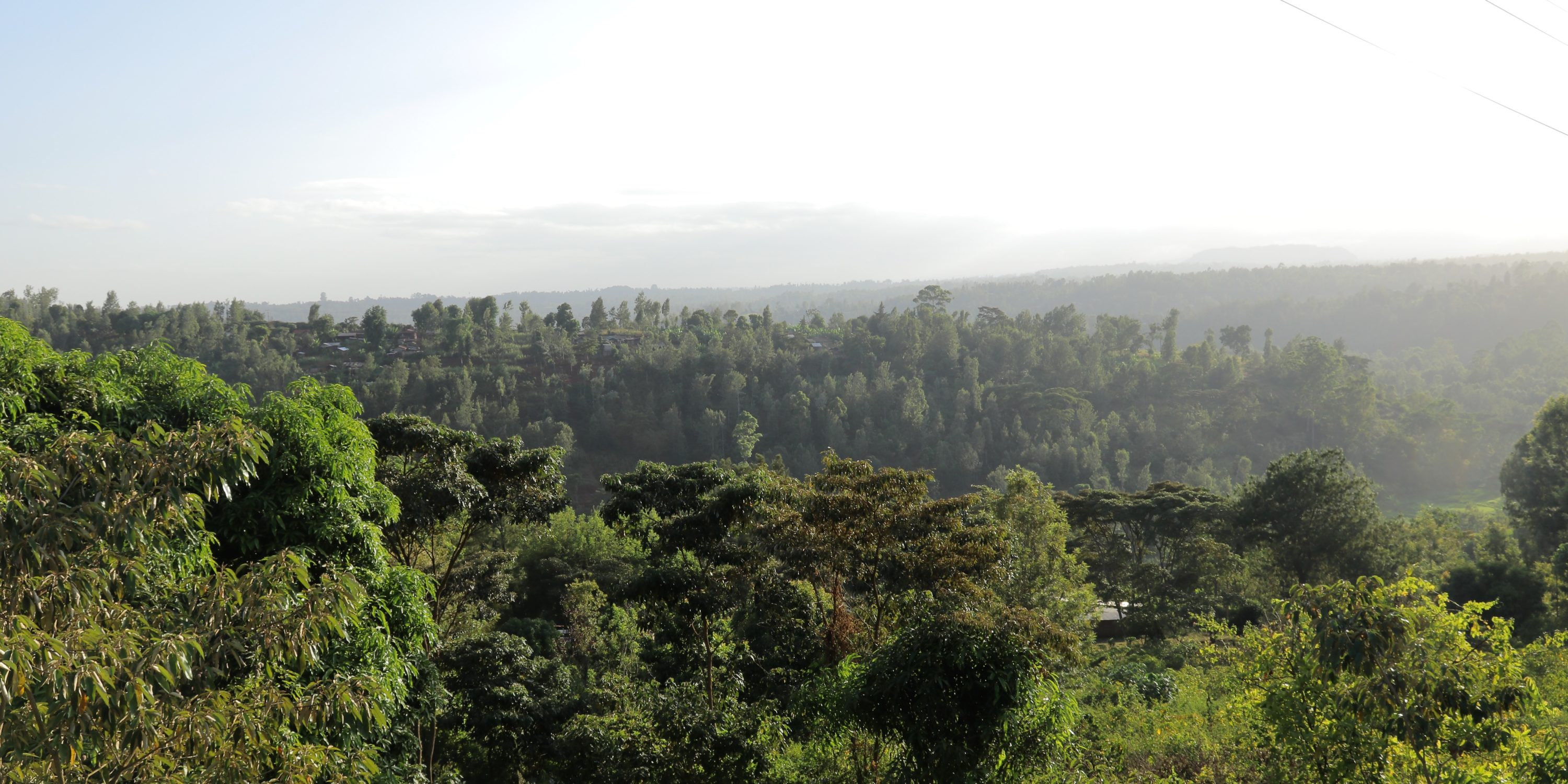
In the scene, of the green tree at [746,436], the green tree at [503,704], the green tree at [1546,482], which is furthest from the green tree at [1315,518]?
the green tree at [746,436]

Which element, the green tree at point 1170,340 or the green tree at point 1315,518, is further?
the green tree at point 1170,340

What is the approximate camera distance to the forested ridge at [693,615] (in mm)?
3414

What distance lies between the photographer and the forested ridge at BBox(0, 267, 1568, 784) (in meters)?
3.41

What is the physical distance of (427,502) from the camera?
33.6 feet

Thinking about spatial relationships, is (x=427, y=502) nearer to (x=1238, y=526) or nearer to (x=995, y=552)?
(x=995, y=552)

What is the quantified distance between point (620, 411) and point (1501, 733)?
202 ft

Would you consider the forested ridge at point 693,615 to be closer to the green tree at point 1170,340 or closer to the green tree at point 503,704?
the green tree at point 503,704

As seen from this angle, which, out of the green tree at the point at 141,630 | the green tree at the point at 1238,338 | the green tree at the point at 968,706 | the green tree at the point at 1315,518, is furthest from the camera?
the green tree at the point at 1238,338

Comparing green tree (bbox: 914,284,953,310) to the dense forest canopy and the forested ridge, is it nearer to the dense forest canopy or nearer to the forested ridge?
the dense forest canopy

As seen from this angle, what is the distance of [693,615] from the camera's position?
1073 cm

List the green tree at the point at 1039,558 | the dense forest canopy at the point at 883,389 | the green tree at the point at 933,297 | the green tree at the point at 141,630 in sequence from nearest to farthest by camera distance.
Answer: the green tree at the point at 141,630
the green tree at the point at 1039,558
the dense forest canopy at the point at 883,389
the green tree at the point at 933,297

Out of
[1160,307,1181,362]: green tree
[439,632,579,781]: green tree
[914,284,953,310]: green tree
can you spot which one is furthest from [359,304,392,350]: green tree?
[1160,307,1181,362]: green tree

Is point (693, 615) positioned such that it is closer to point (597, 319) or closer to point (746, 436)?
point (746, 436)

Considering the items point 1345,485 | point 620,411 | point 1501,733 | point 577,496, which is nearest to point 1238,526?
point 1345,485
